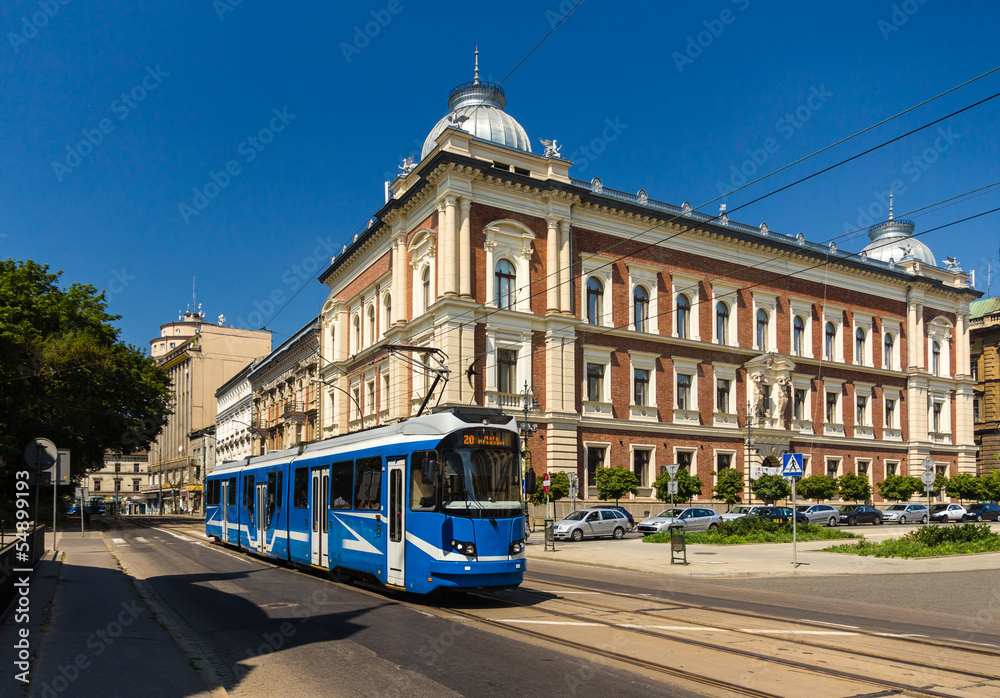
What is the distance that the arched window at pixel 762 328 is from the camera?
2024 inches

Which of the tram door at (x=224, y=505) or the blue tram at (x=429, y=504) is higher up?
the blue tram at (x=429, y=504)

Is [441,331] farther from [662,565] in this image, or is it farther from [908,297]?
[908,297]

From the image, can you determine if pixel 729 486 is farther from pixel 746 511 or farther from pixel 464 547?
pixel 464 547

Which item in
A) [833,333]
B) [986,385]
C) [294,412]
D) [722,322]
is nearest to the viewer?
[722,322]

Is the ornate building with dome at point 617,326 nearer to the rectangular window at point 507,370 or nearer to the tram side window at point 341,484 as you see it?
the rectangular window at point 507,370

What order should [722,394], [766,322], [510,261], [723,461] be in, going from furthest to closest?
[766,322], [722,394], [723,461], [510,261]

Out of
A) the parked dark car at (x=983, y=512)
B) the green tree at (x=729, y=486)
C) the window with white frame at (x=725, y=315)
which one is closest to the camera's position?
the green tree at (x=729, y=486)

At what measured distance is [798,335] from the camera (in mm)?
53281

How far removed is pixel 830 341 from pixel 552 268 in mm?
23670

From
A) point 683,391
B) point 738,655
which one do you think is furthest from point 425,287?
point 738,655

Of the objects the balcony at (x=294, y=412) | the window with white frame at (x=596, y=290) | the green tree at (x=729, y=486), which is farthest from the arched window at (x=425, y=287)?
the balcony at (x=294, y=412)

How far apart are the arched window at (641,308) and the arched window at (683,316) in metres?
2.49

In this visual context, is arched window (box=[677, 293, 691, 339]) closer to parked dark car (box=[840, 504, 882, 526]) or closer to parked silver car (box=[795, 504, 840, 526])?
parked silver car (box=[795, 504, 840, 526])

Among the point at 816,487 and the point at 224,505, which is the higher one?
the point at 224,505
